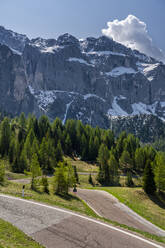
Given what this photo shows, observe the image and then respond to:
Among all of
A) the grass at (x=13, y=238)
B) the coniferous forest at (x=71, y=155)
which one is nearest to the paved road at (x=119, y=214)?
the coniferous forest at (x=71, y=155)

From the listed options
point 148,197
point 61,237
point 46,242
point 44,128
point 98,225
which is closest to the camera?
point 46,242

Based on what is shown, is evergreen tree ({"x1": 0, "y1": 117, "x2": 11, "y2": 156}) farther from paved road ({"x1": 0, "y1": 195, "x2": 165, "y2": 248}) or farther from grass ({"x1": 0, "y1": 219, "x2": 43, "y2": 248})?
grass ({"x1": 0, "y1": 219, "x2": 43, "y2": 248})

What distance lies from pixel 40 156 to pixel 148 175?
34854 millimetres

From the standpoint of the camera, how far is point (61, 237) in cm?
1077

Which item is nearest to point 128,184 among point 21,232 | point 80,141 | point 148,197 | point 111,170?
point 111,170

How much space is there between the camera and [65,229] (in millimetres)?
11703

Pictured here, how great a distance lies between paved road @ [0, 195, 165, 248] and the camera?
33.9 ft

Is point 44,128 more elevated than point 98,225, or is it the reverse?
point 44,128

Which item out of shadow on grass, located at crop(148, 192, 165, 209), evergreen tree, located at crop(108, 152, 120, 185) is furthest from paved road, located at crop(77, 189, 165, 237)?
evergreen tree, located at crop(108, 152, 120, 185)

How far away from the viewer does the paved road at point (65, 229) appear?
1034 centimetres

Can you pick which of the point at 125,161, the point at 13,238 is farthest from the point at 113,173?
the point at 13,238

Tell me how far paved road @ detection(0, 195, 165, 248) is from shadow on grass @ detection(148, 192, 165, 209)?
3104cm

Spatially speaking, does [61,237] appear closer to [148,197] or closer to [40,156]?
[148,197]

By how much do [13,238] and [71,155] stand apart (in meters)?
86.0
